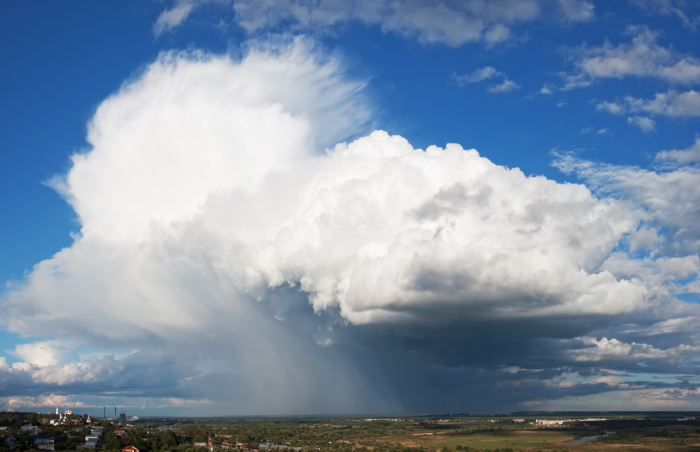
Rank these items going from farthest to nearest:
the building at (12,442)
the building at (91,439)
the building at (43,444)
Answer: the building at (91,439)
the building at (43,444)
the building at (12,442)

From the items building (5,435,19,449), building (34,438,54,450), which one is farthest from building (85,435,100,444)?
building (5,435,19,449)

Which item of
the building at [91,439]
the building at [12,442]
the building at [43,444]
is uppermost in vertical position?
the building at [12,442]

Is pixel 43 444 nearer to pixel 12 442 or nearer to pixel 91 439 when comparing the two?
pixel 12 442

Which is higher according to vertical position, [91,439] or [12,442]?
[12,442]

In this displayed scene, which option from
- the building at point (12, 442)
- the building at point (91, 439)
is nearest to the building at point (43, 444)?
the building at point (12, 442)

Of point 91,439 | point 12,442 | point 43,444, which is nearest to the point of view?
point 43,444

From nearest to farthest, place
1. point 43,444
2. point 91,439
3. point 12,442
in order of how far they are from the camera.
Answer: point 43,444
point 12,442
point 91,439

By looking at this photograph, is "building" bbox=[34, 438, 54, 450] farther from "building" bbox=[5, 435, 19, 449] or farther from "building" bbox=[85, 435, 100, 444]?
"building" bbox=[85, 435, 100, 444]

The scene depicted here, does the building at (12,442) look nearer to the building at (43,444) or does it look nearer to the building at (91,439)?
the building at (43,444)

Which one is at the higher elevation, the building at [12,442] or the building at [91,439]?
the building at [12,442]

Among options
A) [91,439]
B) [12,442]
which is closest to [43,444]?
[12,442]

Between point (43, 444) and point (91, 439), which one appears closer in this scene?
point (43, 444)
